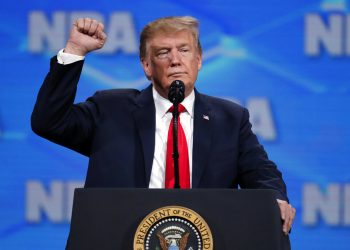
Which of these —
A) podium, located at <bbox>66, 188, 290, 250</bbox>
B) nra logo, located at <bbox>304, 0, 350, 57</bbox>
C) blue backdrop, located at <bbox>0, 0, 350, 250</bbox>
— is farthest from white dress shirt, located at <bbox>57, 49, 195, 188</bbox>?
nra logo, located at <bbox>304, 0, 350, 57</bbox>

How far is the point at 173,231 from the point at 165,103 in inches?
30.8

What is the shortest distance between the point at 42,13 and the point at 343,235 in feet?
6.00

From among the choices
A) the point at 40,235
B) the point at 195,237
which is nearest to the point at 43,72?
the point at 40,235

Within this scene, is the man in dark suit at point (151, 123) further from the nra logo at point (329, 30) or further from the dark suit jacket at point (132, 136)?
the nra logo at point (329, 30)

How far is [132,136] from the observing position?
2486mm

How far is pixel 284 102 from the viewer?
12.4ft

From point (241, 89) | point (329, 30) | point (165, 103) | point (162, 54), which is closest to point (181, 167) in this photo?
point (165, 103)

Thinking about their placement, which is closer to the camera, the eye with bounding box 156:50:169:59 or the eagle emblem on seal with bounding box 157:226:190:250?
the eagle emblem on seal with bounding box 157:226:190:250

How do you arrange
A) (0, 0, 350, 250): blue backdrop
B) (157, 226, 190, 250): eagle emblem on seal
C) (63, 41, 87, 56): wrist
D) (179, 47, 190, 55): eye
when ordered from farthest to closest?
1. (0, 0, 350, 250): blue backdrop
2. (179, 47, 190, 55): eye
3. (63, 41, 87, 56): wrist
4. (157, 226, 190, 250): eagle emblem on seal

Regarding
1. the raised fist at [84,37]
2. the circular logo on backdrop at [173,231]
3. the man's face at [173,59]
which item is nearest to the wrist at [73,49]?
the raised fist at [84,37]

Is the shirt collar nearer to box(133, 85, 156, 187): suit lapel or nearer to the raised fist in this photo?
box(133, 85, 156, 187): suit lapel

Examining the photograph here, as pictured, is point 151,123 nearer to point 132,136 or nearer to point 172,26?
point 132,136

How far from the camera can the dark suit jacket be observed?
232 cm

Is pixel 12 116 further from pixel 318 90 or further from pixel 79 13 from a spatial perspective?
pixel 318 90
